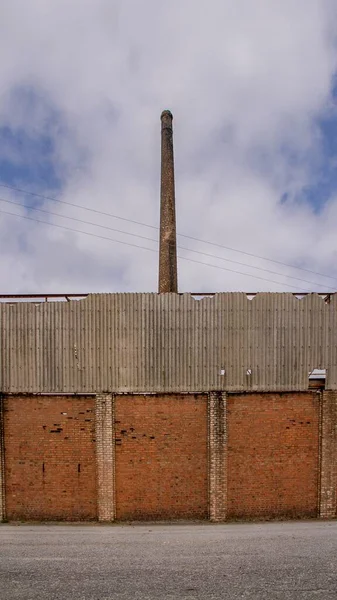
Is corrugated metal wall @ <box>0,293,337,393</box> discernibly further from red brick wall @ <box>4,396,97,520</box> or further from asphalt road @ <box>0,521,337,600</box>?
asphalt road @ <box>0,521,337,600</box>

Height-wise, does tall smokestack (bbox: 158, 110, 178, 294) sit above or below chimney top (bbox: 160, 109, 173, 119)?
below

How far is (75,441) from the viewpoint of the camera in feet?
31.6

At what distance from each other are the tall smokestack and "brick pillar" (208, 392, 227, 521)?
19.8 feet

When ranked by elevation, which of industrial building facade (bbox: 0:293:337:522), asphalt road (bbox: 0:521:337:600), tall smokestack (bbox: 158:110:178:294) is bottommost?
asphalt road (bbox: 0:521:337:600)

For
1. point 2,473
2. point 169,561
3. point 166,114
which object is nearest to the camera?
point 169,561

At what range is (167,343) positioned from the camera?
9797 mm

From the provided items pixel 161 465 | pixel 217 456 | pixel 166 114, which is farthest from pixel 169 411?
pixel 166 114

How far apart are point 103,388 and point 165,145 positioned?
1259 centimetres

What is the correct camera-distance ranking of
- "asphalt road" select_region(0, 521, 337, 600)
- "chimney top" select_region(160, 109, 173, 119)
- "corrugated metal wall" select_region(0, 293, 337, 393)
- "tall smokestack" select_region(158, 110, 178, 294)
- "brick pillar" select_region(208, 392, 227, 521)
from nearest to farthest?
"asphalt road" select_region(0, 521, 337, 600)
"brick pillar" select_region(208, 392, 227, 521)
"corrugated metal wall" select_region(0, 293, 337, 393)
"tall smokestack" select_region(158, 110, 178, 294)
"chimney top" select_region(160, 109, 173, 119)

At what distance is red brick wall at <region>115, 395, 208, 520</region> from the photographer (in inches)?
376

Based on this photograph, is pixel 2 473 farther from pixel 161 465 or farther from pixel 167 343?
pixel 167 343

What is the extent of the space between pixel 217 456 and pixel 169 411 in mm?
1952

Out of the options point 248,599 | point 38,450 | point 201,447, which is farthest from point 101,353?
point 248,599

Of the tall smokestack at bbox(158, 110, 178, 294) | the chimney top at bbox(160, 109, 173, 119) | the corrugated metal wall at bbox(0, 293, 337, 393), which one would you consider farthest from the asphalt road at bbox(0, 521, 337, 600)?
the chimney top at bbox(160, 109, 173, 119)
